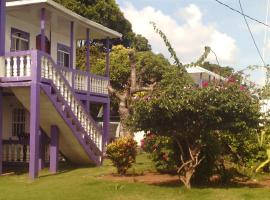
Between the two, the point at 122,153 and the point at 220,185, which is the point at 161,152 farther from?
the point at 220,185

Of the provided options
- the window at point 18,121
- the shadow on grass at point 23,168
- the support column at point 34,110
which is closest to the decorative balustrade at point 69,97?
the support column at point 34,110

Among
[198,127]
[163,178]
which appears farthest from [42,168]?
[198,127]

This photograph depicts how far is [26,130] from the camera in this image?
62.6 feet

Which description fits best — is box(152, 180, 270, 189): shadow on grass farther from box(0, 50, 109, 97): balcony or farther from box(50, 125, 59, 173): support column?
box(0, 50, 109, 97): balcony

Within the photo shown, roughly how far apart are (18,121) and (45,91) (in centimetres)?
584

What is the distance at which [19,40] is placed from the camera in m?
18.0

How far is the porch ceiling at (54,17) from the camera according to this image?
50.4ft

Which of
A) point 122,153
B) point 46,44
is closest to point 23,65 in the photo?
point 122,153

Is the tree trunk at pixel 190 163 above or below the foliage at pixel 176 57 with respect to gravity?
below

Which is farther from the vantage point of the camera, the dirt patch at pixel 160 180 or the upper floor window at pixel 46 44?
the upper floor window at pixel 46 44

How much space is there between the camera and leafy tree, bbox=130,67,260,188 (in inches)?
393

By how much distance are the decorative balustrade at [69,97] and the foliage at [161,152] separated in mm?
2697

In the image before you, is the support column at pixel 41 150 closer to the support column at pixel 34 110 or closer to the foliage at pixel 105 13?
the support column at pixel 34 110

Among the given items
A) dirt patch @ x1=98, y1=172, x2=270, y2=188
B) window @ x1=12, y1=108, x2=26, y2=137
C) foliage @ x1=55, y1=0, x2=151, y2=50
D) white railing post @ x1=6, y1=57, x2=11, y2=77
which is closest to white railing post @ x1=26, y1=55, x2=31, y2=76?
white railing post @ x1=6, y1=57, x2=11, y2=77
